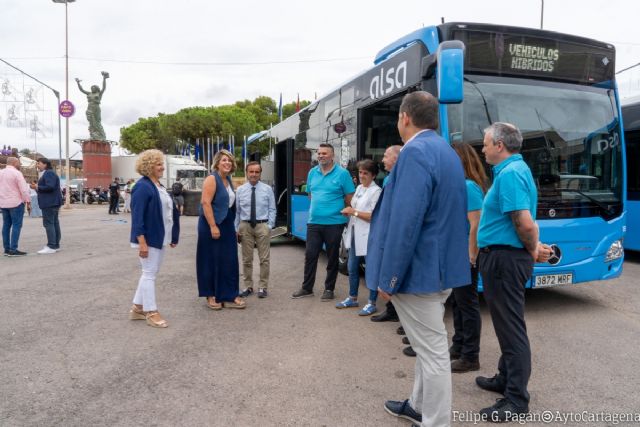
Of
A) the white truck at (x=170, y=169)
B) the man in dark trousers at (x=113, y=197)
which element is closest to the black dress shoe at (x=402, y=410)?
the man in dark trousers at (x=113, y=197)

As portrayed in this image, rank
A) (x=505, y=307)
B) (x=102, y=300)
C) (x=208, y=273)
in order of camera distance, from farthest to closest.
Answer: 1. (x=102, y=300)
2. (x=208, y=273)
3. (x=505, y=307)

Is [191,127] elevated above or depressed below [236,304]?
above

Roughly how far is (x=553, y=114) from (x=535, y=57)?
2.19 ft

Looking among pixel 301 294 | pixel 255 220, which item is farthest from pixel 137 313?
pixel 301 294

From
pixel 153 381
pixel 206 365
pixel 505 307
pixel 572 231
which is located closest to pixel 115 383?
pixel 153 381

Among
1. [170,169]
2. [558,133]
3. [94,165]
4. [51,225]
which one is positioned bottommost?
[51,225]

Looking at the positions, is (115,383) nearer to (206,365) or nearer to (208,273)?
(206,365)

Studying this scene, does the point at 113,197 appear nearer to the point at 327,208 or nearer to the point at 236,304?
the point at 236,304

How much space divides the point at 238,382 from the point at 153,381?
2.15 ft

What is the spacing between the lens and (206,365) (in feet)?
12.9

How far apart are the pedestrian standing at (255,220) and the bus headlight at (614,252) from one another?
13.2 feet

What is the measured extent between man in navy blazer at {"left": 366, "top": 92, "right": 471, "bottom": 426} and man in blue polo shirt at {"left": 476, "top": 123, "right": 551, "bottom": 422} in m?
0.55

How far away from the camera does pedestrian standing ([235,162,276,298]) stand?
622 cm

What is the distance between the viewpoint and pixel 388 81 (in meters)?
5.86
